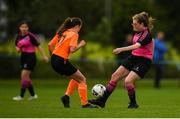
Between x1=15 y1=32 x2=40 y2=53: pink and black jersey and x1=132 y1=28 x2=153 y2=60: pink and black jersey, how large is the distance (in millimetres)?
5385

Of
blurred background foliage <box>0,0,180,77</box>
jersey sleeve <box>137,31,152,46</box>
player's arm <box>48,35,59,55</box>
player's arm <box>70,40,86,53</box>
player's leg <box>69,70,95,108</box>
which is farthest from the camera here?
blurred background foliage <box>0,0,180,77</box>

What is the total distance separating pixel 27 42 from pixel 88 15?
2234 cm

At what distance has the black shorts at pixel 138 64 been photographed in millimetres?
16906

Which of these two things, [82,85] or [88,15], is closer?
[82,85]

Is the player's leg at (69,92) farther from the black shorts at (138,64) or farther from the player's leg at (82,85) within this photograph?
the black shorts at (138,64)

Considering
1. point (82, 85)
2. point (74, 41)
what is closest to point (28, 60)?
point (82, 85)

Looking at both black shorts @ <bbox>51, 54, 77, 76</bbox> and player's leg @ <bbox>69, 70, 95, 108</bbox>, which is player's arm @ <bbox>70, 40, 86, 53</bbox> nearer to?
black shorts @ <bbox>51, 54, 77, 76</bbox>

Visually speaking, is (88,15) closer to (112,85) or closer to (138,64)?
(112,85)

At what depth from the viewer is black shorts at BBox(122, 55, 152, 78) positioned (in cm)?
1691

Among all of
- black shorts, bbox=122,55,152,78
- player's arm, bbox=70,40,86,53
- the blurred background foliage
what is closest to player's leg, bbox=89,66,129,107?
black shorts, bbox=122,55,152,78

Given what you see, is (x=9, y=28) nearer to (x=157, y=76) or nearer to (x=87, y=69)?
(x=87, y=69)

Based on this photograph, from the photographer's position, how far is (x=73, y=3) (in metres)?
42.0

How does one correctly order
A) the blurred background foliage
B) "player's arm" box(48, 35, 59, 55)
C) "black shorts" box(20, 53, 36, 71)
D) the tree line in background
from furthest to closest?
the blurred background foliage, the tree line in background, "black shorts" box(20, 53, 36, 71), "player's arm" box(48, 35, 59, 55)

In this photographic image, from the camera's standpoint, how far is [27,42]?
21.8 meters
